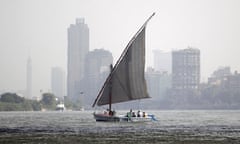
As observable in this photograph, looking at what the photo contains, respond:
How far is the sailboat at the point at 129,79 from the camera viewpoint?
13038cm

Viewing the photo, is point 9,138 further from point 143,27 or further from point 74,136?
point 143,27

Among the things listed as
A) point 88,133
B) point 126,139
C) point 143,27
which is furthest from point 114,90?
point 126,139

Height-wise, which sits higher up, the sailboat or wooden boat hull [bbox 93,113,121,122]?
the sailboat

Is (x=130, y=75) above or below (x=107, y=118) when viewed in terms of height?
above

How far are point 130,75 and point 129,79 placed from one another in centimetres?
81

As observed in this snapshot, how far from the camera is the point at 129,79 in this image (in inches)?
5172

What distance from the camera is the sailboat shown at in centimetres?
13038

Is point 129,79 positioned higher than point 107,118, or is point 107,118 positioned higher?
point 129,79

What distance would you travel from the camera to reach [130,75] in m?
131

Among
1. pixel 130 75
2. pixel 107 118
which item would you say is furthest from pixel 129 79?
pixel 107 118

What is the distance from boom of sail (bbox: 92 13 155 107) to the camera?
130 meters

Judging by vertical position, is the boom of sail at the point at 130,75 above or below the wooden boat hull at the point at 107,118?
above

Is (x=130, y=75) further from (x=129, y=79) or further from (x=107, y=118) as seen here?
(x=107, y=118)

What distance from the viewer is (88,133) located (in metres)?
96.9
